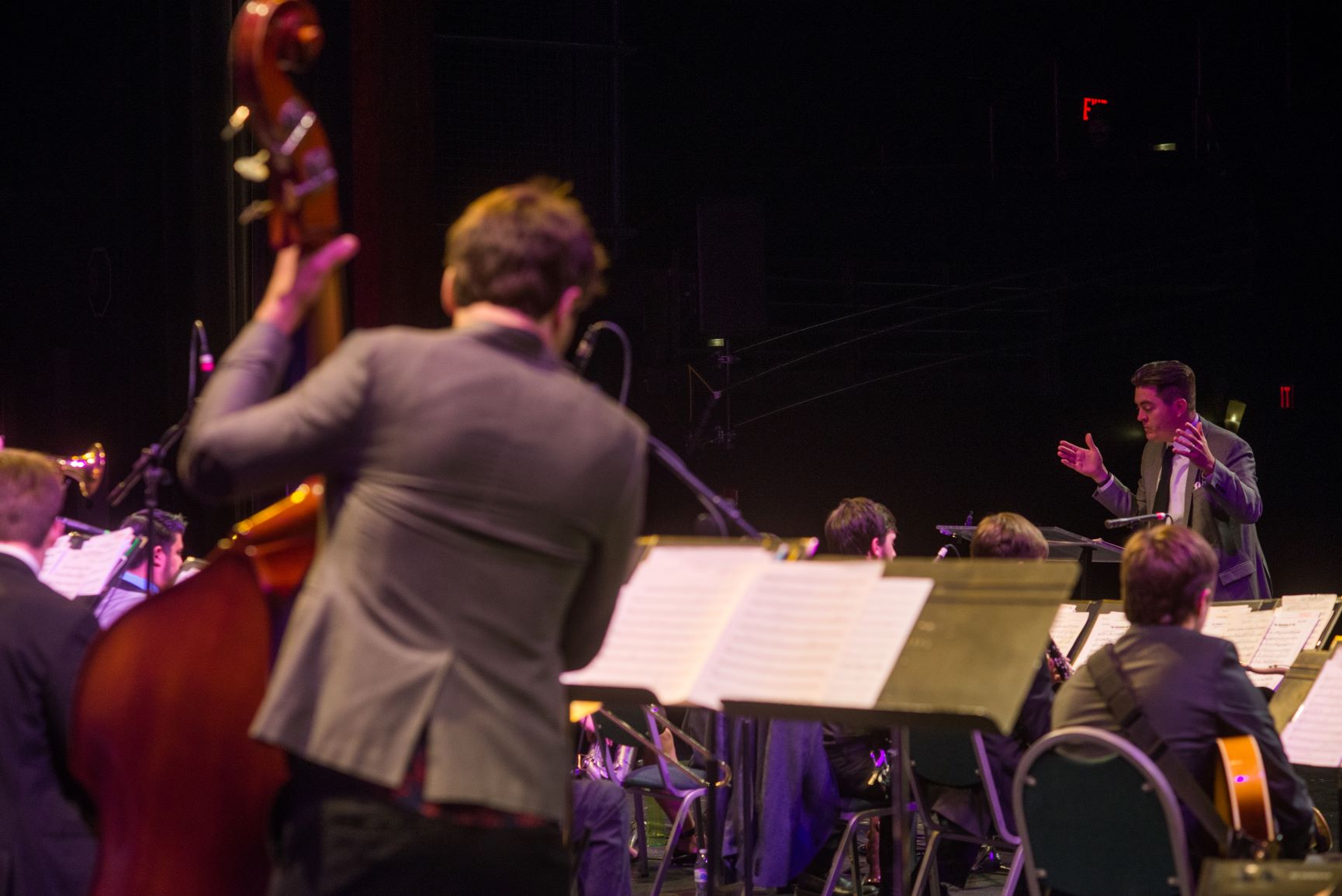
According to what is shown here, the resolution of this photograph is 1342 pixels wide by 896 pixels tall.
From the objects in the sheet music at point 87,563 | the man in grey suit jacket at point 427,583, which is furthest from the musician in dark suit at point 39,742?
the sheet music at point 87,563

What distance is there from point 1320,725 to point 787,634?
158 cm

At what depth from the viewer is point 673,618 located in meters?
2.42

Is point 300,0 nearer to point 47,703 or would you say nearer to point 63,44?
point 47,703

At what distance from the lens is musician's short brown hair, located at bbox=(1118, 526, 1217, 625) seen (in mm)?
2896

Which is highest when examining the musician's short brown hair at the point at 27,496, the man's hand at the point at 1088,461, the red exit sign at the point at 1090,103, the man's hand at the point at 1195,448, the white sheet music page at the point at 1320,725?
the red exit sign at the point at 1090,103

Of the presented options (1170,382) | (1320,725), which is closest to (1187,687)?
(1320,725)

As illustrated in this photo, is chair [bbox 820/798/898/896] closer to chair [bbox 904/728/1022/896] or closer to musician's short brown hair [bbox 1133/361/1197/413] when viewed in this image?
chair [bbox 904/728/1022/896]

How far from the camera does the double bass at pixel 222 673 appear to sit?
68.9 inches

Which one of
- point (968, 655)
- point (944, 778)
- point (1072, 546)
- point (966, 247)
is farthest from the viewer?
point (966, 247)

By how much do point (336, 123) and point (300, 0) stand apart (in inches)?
140

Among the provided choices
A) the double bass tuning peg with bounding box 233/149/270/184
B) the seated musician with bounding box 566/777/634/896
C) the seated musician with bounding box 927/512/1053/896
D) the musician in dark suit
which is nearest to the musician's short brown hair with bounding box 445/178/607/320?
the double bass tuning peg with bounding box 233/149/270/184

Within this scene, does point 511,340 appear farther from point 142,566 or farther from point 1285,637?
point 142,566

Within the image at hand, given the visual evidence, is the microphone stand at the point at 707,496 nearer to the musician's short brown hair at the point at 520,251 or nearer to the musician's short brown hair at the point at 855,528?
the musician's short brown hair at the point at 520,251

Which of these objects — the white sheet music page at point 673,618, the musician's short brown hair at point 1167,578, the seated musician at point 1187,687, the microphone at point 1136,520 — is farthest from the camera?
the microphone at point 1136,520
